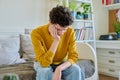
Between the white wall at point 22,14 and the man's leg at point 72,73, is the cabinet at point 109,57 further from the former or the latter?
the man's leg at point 72,73

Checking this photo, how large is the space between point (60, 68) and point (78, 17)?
68.3 inches

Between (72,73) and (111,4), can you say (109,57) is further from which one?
(72,73)

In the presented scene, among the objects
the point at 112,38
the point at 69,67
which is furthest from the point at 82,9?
the point at 69,67

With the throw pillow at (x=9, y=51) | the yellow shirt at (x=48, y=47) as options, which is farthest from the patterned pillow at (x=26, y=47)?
the yellow shirt at (x=48, y=47)

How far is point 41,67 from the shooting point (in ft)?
5.02

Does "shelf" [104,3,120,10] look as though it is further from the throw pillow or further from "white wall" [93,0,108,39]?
the throw pillow

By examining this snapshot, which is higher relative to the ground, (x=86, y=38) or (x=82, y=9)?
(x=82, y=9)

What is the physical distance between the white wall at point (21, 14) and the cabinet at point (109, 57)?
113 cm

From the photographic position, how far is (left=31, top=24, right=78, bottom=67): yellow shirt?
4.97ft

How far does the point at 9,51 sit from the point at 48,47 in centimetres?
69

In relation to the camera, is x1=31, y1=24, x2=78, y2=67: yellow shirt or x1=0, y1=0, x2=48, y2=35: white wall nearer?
x1=31, y1=24, x2=78, y2=67: yellow shirt

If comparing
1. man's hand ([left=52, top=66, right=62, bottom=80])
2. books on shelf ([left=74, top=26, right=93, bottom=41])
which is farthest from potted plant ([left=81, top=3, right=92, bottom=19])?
man's hand ([left=52, top=66, right=62, bottom=80])

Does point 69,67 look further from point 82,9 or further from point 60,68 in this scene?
point 82,9

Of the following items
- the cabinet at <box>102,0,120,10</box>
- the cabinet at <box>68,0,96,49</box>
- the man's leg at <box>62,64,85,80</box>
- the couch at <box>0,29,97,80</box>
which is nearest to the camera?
the man's leg at <box>62,64,85,80</box>
